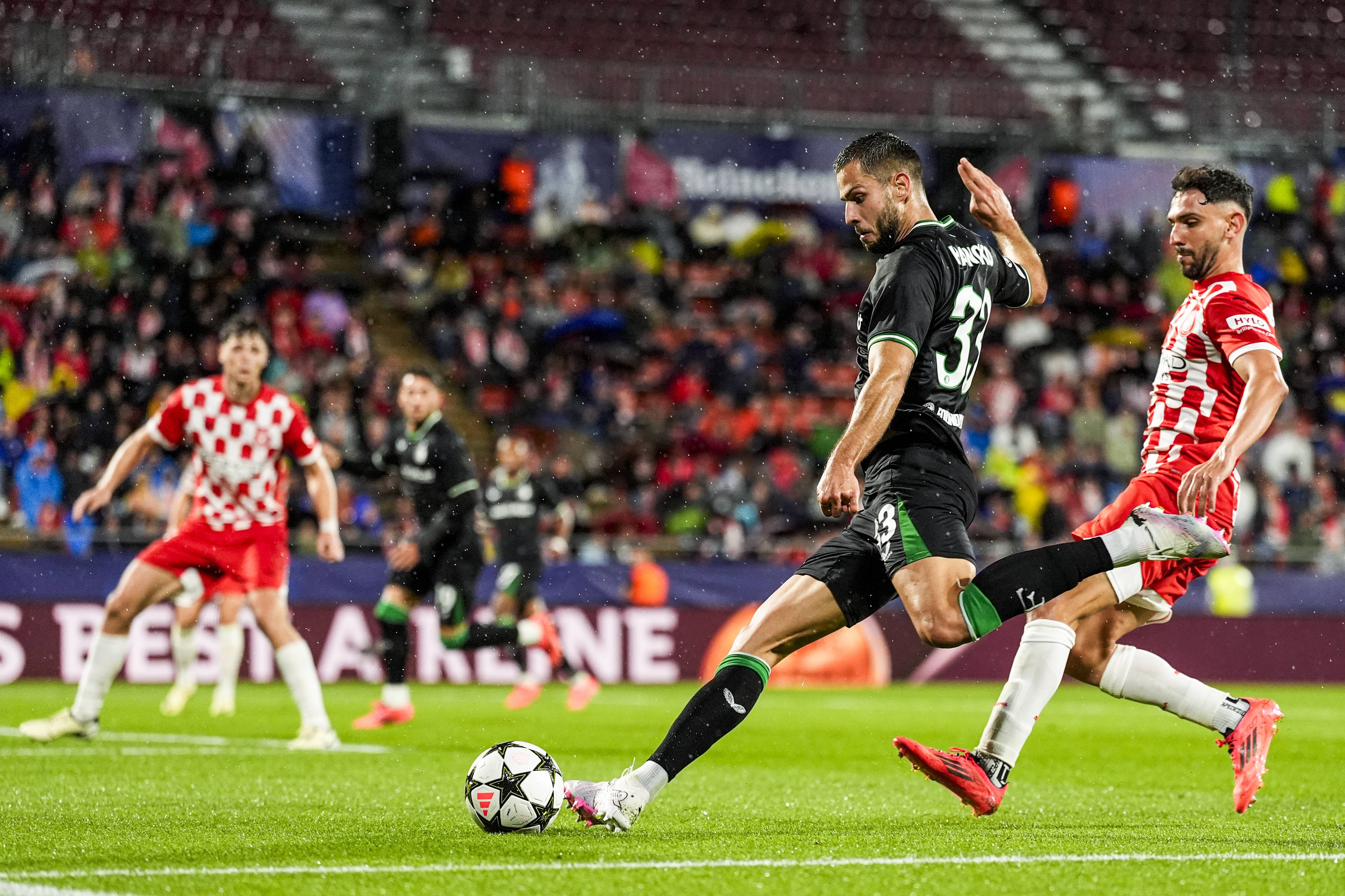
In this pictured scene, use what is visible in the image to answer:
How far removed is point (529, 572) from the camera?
13945 millimetres

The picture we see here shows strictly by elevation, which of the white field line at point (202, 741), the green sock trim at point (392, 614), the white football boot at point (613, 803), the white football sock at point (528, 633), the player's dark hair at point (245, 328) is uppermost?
the player's dark hair at point (245, 328)

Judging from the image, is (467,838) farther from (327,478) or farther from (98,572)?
(98,572)

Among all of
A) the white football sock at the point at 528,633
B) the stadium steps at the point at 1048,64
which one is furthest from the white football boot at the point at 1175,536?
the stadium steps at the point at 1048,64

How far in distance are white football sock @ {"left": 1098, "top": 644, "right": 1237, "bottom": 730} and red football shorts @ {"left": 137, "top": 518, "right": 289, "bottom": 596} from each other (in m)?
4.40

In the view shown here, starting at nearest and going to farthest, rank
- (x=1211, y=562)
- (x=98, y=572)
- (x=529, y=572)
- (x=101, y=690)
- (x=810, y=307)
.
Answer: (x=1211, y=562) → (x=101, y=690) → (x=529, y=572) → (x=98, y=572) → (x=810, y=307)

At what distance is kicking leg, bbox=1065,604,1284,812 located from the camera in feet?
19.4

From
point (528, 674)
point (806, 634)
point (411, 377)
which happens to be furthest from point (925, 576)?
point (528, 674)

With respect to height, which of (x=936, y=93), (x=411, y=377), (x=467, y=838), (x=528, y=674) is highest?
(x=936, y=93)

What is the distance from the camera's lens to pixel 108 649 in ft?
27.6

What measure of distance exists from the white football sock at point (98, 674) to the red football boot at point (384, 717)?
2.24 metres

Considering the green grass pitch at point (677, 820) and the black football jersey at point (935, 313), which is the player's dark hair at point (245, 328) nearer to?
the green grass pitch at point (677, 820)

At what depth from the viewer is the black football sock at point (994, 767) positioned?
5672 mm

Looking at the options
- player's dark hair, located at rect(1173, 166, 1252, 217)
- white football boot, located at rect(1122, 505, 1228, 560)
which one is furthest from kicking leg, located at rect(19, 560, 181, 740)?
player's dark hair, located at rect(1173, 166, 1252, 217)

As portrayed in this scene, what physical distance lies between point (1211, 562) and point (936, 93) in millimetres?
18309
